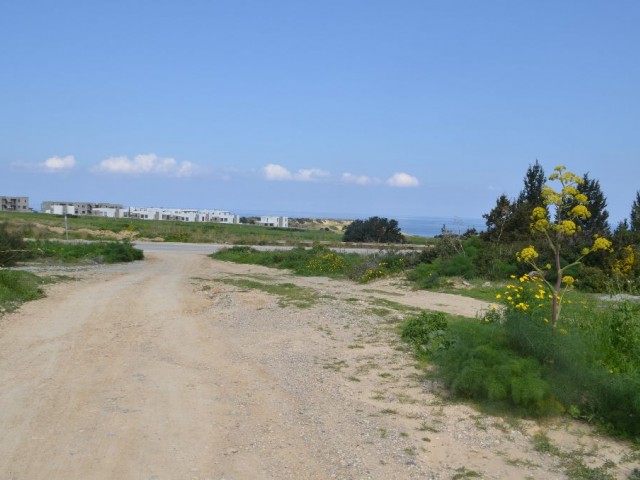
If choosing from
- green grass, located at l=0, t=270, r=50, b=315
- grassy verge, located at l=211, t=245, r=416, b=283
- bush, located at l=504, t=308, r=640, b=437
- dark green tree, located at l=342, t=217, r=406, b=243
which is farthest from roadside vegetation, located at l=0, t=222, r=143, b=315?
dark green tree, located at l=342, t=217, r=406, b=243

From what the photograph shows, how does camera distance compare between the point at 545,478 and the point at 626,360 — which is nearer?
the point at 545,478

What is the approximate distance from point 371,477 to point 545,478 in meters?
1.44

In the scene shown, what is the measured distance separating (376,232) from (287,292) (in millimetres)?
37223

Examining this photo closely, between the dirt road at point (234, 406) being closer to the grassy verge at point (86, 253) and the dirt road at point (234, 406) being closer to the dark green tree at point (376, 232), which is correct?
the grassy verge at point (86, 253)

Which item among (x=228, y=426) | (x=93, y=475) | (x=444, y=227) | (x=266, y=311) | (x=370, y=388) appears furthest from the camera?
(x=444, y=227)

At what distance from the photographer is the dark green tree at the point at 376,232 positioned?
52.3m

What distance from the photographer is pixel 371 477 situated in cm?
512

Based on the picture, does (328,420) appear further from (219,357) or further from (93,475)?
(219,357)

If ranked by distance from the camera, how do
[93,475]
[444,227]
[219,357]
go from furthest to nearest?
[444,227], [219,357], [93,475]

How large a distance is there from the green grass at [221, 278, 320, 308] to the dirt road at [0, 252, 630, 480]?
5.00 ft

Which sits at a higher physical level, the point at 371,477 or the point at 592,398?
the point at 592,398

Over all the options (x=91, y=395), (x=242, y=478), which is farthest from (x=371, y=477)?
(x=91, y=395)

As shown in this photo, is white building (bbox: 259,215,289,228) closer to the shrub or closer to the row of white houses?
→ the row of white houses

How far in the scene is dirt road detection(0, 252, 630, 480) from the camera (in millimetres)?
5305
